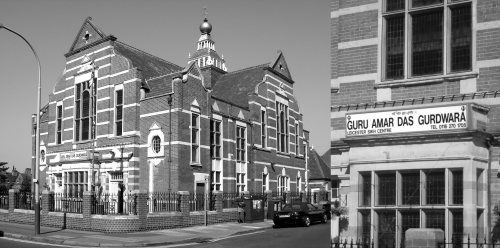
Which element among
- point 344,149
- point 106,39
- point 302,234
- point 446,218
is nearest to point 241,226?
point 302,234

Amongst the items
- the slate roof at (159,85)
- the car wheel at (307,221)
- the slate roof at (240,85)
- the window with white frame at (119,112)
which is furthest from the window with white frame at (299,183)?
the window with white frame at (119,112)

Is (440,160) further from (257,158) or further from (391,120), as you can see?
(257,158)

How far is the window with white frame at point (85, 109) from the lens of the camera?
34681mm

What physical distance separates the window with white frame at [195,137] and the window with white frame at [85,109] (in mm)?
6932

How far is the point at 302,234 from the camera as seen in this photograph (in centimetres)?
2320

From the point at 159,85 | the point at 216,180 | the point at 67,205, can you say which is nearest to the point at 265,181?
the point at 216,180

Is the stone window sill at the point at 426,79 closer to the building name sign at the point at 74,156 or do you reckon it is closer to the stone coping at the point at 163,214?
the stone coping at the point at 163,214

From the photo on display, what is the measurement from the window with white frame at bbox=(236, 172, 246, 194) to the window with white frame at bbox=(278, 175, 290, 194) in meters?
5.16

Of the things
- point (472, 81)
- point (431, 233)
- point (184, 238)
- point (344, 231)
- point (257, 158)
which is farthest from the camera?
point (257, 158)

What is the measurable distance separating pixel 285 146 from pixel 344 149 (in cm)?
3178

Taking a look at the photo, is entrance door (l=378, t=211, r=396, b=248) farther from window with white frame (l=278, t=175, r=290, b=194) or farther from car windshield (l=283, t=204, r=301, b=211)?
window with white frame (l=278, t=175, r=290, b=194)

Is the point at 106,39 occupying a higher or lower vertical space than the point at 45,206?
higher

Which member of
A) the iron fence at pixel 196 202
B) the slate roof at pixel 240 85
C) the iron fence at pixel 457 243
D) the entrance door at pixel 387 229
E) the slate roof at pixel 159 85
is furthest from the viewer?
the slate roof at pixel 240 85

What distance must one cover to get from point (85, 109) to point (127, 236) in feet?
49.2
